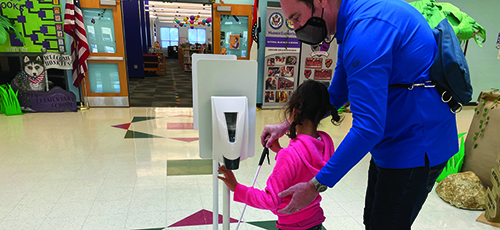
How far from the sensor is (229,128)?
100 centimetres

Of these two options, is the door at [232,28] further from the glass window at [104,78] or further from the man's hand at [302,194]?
the man's hand at [302,194]

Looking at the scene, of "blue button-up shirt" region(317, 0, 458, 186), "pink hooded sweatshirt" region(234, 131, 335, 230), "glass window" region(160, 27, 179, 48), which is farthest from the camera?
"glass window" region(160, 27, 179, 48)

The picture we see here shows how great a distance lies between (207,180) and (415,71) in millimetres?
2264

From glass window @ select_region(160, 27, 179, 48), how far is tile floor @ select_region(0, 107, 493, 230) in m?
24.8

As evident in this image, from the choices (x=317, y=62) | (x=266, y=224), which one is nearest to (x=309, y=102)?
(x=266, y=224)

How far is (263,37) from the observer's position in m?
5.75

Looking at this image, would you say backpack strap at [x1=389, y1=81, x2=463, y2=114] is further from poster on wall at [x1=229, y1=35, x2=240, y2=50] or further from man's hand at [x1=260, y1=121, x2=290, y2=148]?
poster on wall at [x1=229, y1=35, x2=240, y2=50]

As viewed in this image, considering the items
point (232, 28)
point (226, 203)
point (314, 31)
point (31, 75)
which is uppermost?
point (232, 28)

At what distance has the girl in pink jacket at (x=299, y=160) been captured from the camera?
933mm

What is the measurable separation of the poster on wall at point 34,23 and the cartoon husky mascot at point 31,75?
0.18 meters

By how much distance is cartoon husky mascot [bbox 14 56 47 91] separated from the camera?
16.4ft

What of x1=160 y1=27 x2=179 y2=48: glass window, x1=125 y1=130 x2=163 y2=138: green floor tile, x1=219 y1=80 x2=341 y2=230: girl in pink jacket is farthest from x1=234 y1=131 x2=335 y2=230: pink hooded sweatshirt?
x1=160 y1=27 x2=179 y2=48: glass window

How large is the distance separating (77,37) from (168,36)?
23904 millimetres

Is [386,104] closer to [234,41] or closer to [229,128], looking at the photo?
[229,128]
